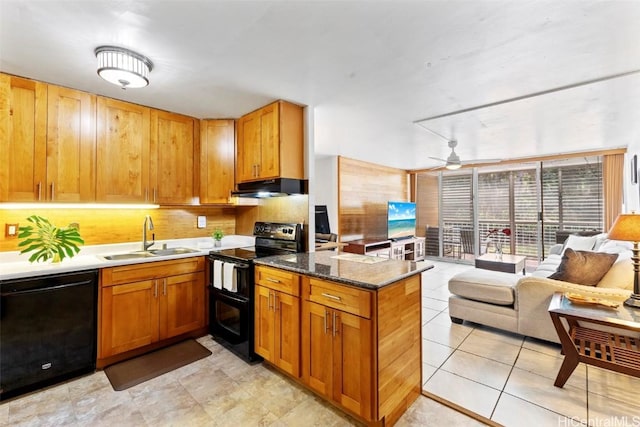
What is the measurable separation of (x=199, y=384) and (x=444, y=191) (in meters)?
6.66

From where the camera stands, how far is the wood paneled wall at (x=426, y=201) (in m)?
7.29

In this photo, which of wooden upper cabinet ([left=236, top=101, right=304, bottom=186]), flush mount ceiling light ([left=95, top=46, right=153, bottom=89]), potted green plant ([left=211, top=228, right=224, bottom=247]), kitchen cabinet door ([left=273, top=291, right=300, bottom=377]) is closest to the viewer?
flush mount ceiling light ([left=95, top=46, right=153, bottom=89])

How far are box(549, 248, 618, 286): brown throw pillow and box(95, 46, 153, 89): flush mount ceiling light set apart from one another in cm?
387

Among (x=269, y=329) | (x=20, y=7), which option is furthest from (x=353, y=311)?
(x=20, y=7)

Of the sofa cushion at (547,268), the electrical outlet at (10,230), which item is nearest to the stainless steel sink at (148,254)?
the electrical outlet at (10,230)

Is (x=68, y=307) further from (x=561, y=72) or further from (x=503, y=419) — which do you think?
(x=561, y=72)

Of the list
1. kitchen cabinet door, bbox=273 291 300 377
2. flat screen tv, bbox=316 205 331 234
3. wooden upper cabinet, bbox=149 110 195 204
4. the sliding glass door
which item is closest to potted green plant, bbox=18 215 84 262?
wooden upper cabinet, bbox=149 110 195 204

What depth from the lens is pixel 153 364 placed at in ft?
7.91

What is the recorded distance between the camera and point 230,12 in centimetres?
152

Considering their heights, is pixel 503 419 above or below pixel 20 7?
below

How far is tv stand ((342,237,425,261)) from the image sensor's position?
534cm

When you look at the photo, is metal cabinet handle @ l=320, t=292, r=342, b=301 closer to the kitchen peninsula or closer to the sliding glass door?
the kitchen peninsula

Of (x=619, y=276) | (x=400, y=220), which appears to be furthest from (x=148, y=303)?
(x=400, y=220)

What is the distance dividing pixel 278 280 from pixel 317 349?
22.4 inches
